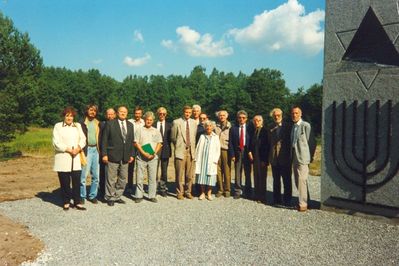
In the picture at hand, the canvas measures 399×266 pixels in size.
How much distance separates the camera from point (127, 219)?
20.1 feet

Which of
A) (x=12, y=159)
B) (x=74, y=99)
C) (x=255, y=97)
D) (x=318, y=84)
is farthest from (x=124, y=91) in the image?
(x=12, y=159)

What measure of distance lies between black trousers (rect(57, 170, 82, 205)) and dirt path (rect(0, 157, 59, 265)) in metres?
0.98

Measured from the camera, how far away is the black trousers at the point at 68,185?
662 centimetres

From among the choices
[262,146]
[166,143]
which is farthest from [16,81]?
[262,146]

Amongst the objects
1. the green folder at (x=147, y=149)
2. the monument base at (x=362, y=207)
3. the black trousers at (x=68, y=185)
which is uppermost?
the green folder at (x=147, y=149)

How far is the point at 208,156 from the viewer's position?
24.6 feet

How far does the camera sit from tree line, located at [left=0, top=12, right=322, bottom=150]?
1744cm

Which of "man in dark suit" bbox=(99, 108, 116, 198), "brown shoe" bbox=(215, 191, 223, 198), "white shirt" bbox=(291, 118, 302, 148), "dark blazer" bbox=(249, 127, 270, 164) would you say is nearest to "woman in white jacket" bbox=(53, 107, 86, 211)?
"man in dark suit" bbox=(99, 108, 116, 198)

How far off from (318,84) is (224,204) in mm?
39060

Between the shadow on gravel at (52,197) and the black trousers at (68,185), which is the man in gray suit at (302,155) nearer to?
the black trousers at (68,185)

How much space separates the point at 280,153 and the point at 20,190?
5819 mm

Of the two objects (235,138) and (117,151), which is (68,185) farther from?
(235,138)

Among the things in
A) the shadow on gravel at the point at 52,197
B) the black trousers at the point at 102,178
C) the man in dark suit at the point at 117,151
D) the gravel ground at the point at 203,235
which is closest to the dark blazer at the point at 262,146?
the gravel ground at the point at 203,235

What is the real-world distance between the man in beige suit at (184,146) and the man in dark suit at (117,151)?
0.88 m
